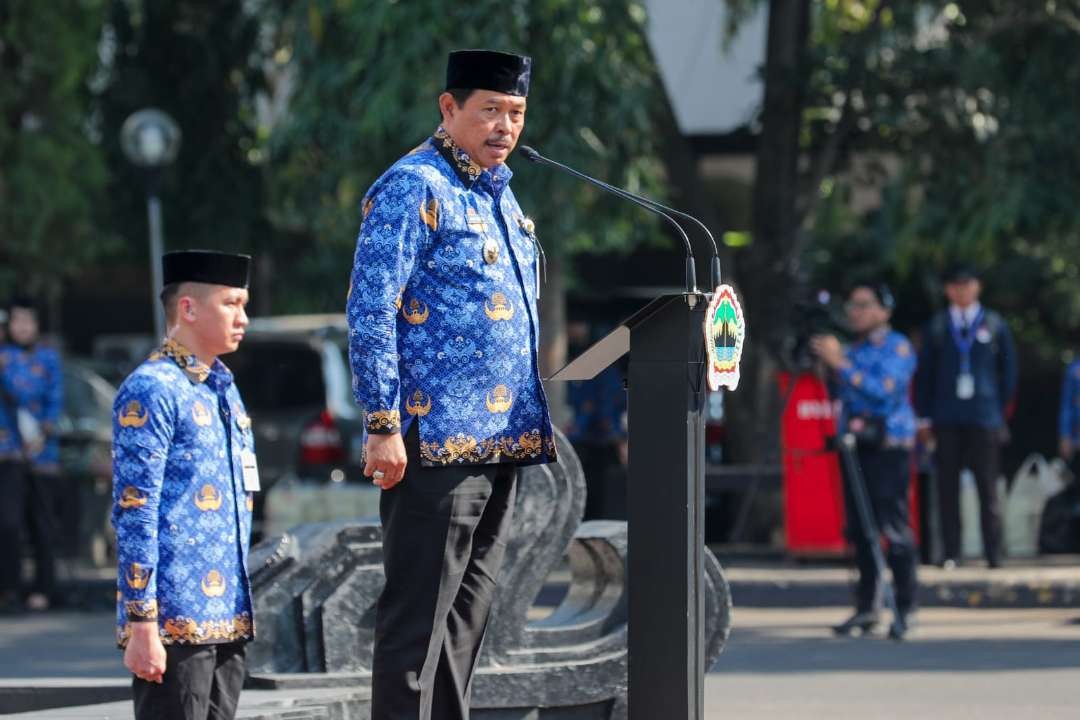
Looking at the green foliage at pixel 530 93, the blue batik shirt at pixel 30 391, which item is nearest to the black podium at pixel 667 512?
the blue batik shirt at pixel 30 391

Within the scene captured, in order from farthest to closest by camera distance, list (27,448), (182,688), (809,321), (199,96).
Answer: (199,96) < (27,448) < (809,321) < (182,688)

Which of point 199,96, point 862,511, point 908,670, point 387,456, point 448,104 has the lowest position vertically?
point 908,670

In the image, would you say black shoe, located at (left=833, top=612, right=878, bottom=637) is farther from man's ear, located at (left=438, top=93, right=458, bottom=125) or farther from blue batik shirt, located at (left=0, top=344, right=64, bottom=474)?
man's ear, located at (left=438, top=93, right=458, bottom=125)

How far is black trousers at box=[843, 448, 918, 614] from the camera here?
10188 millimetres

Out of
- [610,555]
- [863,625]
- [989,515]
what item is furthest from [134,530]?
[989,515]

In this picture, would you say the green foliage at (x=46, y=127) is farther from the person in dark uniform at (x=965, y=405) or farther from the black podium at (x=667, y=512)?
the black podium at (x=667, y=512)

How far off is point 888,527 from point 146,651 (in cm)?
612

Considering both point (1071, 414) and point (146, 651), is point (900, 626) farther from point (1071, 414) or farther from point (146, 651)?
point (146, 651)

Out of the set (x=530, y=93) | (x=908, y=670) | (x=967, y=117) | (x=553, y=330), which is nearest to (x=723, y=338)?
(x=908, y=670)

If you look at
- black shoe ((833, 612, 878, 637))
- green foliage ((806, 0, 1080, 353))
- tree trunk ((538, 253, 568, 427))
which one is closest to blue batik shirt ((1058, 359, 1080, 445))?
green foliage ((806, 0, 1080, 353))

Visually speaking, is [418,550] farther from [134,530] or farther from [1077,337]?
[1077,337]

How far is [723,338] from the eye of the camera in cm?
458

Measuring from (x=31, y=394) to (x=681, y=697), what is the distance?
8.41 metres

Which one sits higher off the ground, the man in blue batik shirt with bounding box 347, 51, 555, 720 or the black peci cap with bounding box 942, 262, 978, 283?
the black peci cap with bounding box 942, 262, 978, 283
